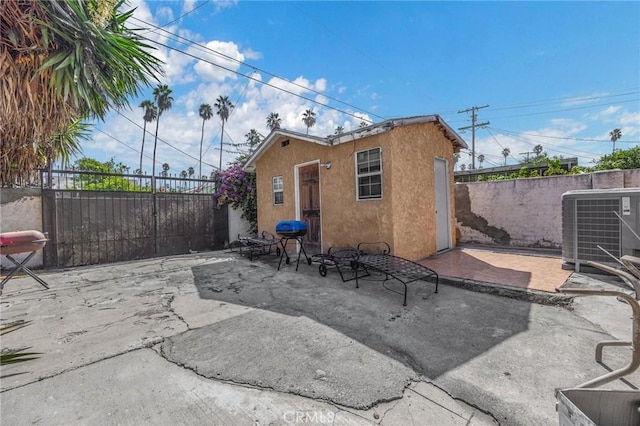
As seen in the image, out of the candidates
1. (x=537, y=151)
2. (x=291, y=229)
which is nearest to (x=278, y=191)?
(x=291, y=229)

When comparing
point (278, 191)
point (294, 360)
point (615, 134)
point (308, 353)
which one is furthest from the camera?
point (615, 134)

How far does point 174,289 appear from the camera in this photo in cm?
538

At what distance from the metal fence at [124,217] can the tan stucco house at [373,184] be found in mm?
2956

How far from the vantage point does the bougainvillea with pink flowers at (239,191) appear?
10891 millimetres

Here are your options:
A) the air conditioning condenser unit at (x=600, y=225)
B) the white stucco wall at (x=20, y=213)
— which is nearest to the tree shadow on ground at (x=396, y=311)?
the air conditioning condenser unit at (x=600, y=225)

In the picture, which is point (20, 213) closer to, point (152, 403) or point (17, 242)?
point (17, 242)

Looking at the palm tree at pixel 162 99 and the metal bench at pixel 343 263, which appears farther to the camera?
the palm tree at pixel 162 99

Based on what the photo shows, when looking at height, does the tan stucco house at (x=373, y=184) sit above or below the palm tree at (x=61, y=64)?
below

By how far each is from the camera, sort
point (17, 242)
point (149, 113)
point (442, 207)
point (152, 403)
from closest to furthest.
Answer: point (152, 403) < point (17, 242) < point (442, 207) < point (149, 113)

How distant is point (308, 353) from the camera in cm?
289

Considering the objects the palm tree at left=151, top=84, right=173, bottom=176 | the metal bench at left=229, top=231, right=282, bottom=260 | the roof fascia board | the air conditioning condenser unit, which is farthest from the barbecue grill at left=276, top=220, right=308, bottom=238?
Answer: the palm tree at left=151, top=84, right=173, bottom=176

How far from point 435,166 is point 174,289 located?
752 cm

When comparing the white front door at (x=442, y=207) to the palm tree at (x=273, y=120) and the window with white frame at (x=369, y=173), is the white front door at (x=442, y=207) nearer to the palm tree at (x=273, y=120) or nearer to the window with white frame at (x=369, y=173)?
the window with white frame at (x=369, y=173)

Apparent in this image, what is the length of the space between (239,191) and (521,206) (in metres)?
9.99
